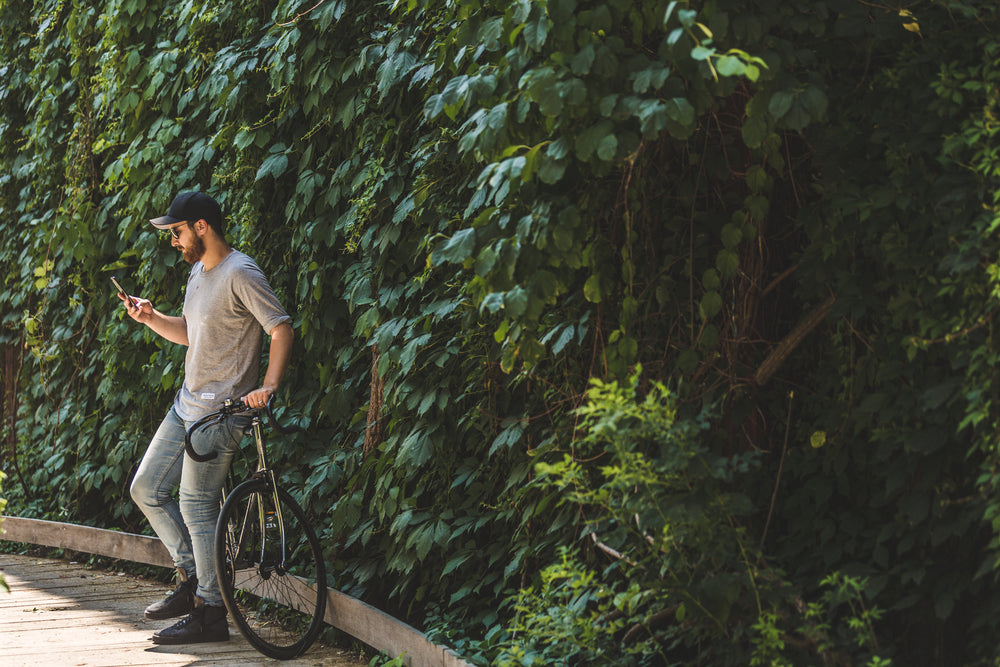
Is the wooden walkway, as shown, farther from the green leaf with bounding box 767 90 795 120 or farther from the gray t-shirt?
the green leaf with bounding box 767 90 795 120

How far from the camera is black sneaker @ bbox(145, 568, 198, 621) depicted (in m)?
4.99

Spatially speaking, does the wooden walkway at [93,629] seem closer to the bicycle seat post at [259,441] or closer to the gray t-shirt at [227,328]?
the bicycle seat post at [259,441]

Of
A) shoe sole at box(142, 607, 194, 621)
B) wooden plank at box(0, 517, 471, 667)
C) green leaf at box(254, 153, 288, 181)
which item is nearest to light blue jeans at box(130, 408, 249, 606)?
shoe sole at box(142, 607, 194, 621)

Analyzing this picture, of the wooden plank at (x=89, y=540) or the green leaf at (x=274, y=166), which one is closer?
the green leaf at (x=274, y=166)

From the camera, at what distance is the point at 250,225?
5449 millimetres

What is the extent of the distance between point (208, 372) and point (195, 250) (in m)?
0.55

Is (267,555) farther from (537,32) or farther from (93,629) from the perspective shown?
(537,32)

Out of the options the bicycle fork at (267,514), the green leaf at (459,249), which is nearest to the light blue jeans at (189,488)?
the bicycle fork at (267,514)

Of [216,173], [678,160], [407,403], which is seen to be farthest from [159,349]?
[678,160]

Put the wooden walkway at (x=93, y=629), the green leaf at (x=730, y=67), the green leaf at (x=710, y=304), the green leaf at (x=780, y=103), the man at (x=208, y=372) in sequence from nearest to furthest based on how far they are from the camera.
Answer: the green leaf at (x=730, y=67) < the green leaf at (x=780, y=103) < the green leaf at (x=710, y=304) < the wooden walkway at (x=93, y=629) < the man at (x=208, y=372)

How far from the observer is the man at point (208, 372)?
463cm

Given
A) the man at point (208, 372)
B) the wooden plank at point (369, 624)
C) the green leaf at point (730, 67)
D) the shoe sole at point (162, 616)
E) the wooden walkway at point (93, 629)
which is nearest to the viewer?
the green leaf at point (730, 67)

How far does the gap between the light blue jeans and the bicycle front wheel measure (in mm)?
107

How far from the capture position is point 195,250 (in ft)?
15.5
